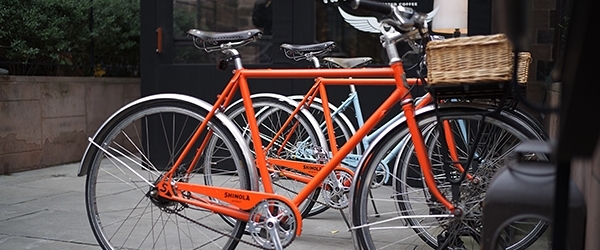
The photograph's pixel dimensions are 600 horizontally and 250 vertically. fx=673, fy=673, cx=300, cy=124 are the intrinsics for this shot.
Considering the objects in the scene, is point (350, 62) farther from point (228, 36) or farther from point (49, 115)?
point (49, 115)

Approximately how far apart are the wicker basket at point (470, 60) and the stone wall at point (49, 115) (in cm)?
530

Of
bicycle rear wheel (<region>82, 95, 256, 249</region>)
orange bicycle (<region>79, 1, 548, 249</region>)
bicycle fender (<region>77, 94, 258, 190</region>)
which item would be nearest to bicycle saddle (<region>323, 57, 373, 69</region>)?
orange bicycle (<region>79, 1, 548, 249</region>)

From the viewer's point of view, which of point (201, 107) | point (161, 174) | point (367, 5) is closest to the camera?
point (367, 5)

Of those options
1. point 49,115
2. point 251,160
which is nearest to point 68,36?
point 49,115

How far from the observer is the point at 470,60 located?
266cm

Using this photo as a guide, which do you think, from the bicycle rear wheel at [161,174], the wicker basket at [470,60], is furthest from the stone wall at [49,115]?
the wicker basket at [470,60]

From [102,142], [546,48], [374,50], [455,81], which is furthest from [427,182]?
[374,50]

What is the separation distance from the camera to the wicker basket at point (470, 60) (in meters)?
2.61

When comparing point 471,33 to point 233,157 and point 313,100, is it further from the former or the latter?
point 233,157

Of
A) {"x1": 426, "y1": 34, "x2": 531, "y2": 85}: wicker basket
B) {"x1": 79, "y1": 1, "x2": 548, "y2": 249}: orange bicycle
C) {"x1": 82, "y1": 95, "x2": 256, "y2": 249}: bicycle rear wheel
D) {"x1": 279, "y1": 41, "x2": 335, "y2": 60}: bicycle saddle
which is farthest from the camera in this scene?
{"x1": 279, "y1": 41, "x2": 335, "y2": 60}: bicycle saddle

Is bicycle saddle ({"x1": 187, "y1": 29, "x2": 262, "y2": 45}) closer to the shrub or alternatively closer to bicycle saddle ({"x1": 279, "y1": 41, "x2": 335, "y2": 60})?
bicycle saddle ({"x1": 279, "y1": 41, "x2": 335, "y2": 60})

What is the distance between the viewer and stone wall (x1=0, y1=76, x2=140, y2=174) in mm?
6785

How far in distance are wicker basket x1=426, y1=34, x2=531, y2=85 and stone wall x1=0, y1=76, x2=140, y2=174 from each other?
17.4ft

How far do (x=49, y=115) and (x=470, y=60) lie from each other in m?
5.74
